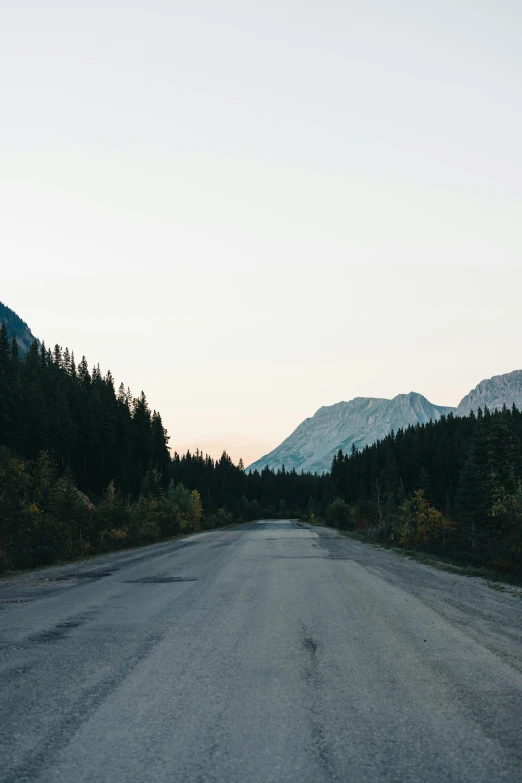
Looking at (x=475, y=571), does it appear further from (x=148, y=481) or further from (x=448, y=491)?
(x=448, y=491)

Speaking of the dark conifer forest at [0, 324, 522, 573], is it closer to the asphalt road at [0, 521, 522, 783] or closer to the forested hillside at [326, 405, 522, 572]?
the forested hillside at [326, 405, 522, 572]

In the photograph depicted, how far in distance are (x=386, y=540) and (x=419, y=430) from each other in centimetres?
11116

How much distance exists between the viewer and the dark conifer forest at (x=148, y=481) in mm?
26391

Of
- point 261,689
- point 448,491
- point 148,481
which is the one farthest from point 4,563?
point 448,491

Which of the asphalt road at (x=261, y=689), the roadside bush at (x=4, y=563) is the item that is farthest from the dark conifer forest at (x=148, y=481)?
the asphalt road at (x=261, y=689)

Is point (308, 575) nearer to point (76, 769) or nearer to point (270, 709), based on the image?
point (270, 709)

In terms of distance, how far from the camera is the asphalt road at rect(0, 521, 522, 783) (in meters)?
4.24

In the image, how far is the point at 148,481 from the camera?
81.8 meters

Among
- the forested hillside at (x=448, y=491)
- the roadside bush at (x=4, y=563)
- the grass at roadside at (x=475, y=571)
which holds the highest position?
the forested hillside at (x=448, y=491)

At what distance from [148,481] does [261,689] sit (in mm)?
77836

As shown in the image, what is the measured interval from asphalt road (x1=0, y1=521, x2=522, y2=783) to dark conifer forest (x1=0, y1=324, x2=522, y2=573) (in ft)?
33.6

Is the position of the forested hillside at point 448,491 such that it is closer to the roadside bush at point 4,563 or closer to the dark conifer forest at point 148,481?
the dark conifer forest at point 148,481

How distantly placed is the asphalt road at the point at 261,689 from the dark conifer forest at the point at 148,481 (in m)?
10.3

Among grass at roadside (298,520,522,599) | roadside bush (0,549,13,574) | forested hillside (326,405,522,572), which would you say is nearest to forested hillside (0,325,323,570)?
Result: roadside bush (0,549,13,574)
